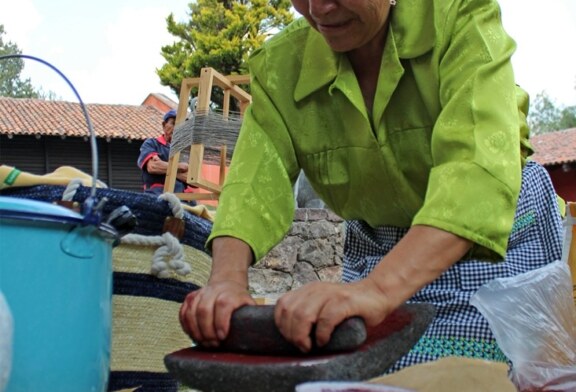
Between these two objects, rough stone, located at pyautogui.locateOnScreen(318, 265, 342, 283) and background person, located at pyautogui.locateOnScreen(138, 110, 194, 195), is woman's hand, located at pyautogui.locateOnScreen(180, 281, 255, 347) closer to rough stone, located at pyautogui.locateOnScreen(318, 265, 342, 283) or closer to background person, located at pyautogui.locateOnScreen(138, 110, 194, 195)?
background person, located at pyautogui.locateOnScreen(138, 110, 194, 195)

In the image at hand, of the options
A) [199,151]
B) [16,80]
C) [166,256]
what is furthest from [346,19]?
[16,80]

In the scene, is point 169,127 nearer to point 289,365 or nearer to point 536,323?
point 536,323

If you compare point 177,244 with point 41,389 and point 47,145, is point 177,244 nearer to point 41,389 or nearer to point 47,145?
point 41,389

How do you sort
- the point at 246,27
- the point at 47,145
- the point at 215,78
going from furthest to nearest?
the point at 246,27, the point at 47,145, the point at 215,78

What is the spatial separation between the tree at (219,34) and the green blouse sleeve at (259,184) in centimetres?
1952

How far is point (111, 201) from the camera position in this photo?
5.45ft

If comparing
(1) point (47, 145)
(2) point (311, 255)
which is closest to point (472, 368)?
(2) point (311, 255)

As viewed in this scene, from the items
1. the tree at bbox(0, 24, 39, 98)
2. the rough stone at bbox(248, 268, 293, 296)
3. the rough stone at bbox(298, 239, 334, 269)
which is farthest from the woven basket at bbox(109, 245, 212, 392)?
the tree at bbox(0, 24, 39, 98)

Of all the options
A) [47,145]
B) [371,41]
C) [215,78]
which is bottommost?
[371,41]

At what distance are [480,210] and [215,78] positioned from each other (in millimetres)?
5288

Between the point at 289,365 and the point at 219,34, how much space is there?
70.9 feet

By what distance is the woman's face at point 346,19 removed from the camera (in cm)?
125

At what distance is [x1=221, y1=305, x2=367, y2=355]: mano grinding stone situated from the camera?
0.91 m

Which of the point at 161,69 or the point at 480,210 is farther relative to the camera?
the point at 161,69
